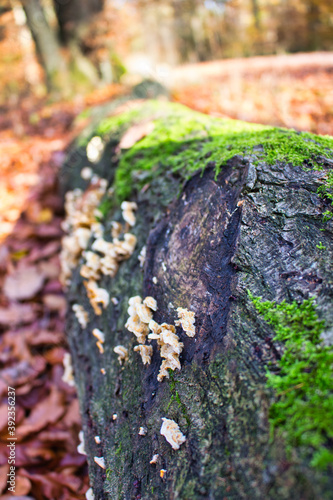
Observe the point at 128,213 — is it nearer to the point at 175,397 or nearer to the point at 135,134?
the point at 135,134

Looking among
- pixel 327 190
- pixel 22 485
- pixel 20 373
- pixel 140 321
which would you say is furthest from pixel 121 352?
pixel 20 373

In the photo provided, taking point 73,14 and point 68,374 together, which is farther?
point 73,14

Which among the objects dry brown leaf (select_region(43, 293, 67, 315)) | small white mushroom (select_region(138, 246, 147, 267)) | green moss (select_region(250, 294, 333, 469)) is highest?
green moss (select_region(250, 294, 333, 469))

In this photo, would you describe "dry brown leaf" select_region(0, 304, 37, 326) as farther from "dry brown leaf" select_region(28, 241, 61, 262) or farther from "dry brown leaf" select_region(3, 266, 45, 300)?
"dry brown leaf" select_region(28, 241, 61, 262)

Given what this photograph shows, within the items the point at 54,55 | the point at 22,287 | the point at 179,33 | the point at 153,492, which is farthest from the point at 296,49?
the point at 153,492

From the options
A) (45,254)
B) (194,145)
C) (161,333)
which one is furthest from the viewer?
(45,254)

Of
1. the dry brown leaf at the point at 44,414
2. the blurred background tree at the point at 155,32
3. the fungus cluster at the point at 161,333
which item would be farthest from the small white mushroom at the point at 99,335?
the blurred background tree at the point at 155,32

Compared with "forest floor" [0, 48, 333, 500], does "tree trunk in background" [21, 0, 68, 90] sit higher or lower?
higher

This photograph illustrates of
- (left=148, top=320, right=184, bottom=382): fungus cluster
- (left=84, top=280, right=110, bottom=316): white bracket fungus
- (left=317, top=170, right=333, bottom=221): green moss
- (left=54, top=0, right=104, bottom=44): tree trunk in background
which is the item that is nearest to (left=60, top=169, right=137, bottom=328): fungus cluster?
(left=84, top=280, right=110, bottom=316): white bracket fungus
